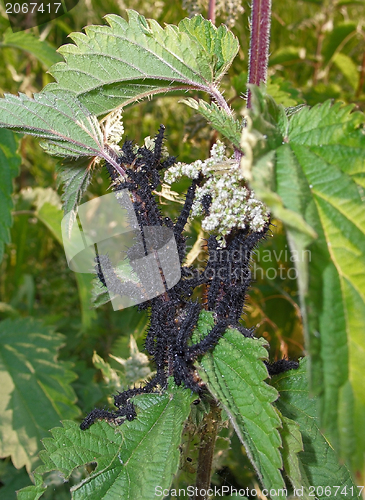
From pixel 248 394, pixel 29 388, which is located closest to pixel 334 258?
pixel 248 394

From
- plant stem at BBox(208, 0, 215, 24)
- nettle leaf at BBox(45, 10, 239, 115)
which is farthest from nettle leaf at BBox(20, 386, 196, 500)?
plant stem at BBox(208, 0, 215, 24)

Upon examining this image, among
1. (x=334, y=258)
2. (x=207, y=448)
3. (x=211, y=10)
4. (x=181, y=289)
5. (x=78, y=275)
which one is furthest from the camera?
(x=78, y=275)

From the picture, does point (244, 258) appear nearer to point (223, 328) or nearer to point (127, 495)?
point (223, 328)

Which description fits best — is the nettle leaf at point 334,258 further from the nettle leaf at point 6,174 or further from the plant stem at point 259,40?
the nettle leaf at point 6,174

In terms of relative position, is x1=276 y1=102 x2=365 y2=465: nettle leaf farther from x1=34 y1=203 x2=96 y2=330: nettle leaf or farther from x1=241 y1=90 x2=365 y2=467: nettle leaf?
x1=34 y1=203 x2=96 y2=330: nettle leaf

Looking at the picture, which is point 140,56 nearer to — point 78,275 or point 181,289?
point 181,289

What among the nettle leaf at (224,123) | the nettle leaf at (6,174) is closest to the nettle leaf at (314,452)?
the nettle leaf at (224,123)
